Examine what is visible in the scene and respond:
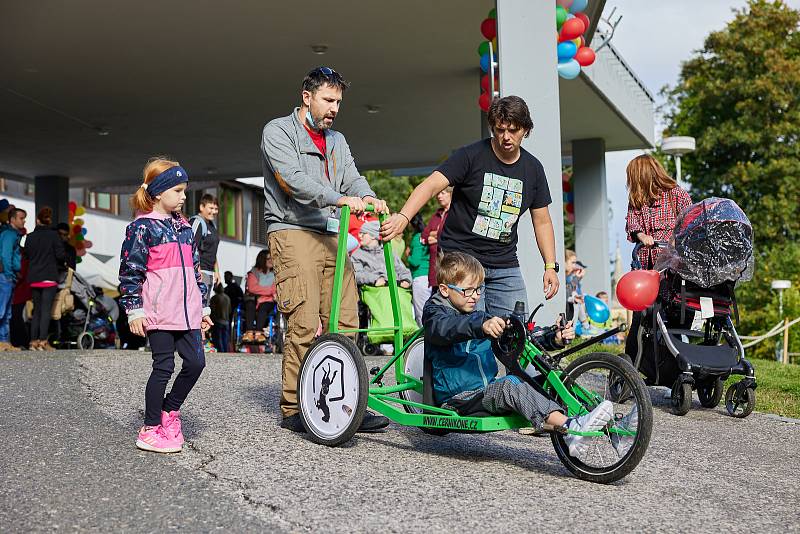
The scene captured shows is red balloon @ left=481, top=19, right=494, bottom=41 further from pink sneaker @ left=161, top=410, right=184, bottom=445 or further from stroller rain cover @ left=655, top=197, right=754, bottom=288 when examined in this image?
pink sneaker @ left=161, top=410, right=184, bottom=445

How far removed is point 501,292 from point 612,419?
1.44 meters

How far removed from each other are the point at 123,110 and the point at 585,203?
957 cm

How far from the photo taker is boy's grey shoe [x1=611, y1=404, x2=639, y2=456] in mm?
4129

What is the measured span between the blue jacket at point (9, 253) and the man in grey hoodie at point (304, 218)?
811cm

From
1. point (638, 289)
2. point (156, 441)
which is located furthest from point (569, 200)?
point (156, 441)

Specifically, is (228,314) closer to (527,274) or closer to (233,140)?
(233,140)

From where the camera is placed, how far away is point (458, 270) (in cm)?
481

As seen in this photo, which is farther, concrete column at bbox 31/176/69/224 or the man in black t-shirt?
concrete column at bbox 31/176/69/224

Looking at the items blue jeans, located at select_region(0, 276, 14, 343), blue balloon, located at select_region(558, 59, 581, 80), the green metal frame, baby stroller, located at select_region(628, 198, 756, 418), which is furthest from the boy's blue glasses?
blue jeans, located at select_region(0, 276, 14, 343)

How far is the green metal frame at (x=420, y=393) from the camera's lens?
14.5 ft

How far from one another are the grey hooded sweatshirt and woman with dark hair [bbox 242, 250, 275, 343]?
818 cm

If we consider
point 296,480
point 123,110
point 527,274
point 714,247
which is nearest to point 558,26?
point 527,274

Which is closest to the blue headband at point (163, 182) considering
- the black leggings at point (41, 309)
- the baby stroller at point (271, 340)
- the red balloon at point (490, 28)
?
the red balloon at point (490, 28)

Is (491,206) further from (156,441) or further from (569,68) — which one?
(569,68)
